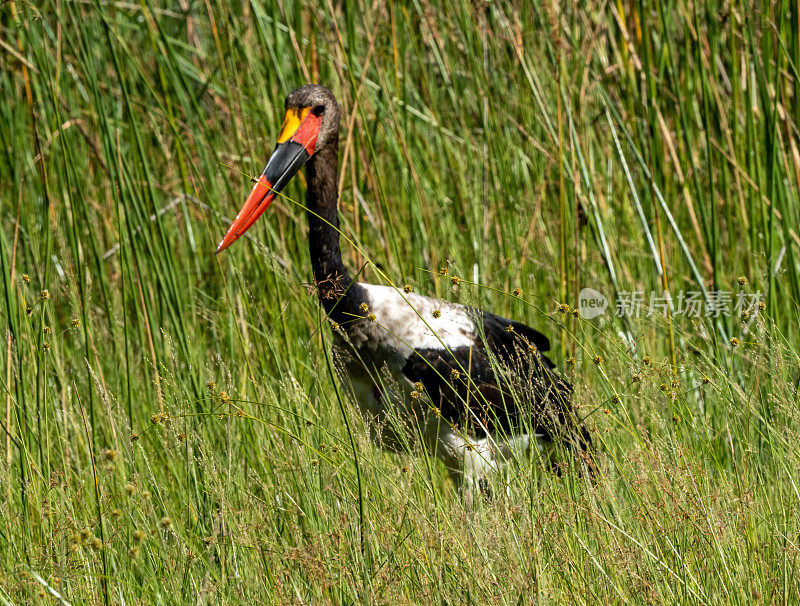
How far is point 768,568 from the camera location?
1.70 meters

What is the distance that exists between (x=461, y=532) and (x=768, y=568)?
0.57 meters

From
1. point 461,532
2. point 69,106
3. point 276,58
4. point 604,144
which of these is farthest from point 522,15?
point 461,532

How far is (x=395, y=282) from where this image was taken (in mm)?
2902

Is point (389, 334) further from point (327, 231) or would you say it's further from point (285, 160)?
point (285, 160)

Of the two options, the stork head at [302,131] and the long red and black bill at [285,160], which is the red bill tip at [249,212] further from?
the stork head at [302,131]

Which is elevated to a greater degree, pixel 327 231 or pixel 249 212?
pixel 249 212

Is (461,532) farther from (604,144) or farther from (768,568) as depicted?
(604,144)

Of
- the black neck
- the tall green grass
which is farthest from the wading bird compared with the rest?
the tall green grass

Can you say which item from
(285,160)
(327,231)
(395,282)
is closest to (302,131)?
(285,160)

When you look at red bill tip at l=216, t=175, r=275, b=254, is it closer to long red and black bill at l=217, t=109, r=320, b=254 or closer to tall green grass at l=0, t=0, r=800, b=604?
long red and black bill at l=217, t=109, r=320, b=254

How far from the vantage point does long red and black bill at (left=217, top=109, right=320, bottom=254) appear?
7.95 ft

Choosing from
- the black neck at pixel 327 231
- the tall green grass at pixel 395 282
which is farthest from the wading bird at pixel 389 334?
the tall green grass at pixel 395 282

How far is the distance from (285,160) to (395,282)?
0.54m

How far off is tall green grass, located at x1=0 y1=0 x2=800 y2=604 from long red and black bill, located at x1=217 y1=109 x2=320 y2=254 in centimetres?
14
